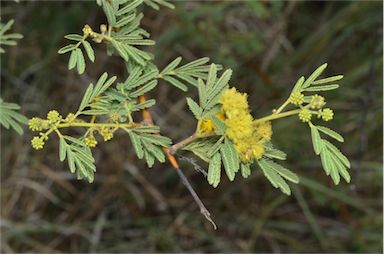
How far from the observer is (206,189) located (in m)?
2.27

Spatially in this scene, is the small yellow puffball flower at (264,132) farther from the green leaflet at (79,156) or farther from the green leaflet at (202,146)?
the green leaflet at (79,156)

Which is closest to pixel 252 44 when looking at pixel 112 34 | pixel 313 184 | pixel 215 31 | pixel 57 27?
pixel 215 31

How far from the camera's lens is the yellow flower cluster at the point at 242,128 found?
2.39 ft

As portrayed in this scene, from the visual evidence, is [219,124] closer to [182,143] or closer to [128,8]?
[182,143]

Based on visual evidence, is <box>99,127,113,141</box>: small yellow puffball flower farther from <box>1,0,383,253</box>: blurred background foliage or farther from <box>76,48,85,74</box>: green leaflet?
<box>1,0,383,253</box>: blurred background foliage

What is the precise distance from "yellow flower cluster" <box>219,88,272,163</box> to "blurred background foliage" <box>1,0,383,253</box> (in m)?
1.33

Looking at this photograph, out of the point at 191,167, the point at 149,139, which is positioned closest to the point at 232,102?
the point at 149,139

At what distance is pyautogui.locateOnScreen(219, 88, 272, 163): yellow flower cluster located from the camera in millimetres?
727

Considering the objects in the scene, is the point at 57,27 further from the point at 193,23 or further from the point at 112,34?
the point at 112,34

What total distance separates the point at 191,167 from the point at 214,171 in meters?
1.45

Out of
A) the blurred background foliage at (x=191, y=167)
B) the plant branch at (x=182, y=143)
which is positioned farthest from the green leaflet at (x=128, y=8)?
the blurred background foliage at (x=191, y=167)

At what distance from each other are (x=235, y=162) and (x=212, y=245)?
157 cm

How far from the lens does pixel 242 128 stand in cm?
73

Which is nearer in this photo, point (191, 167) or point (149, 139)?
point (149, 139)
